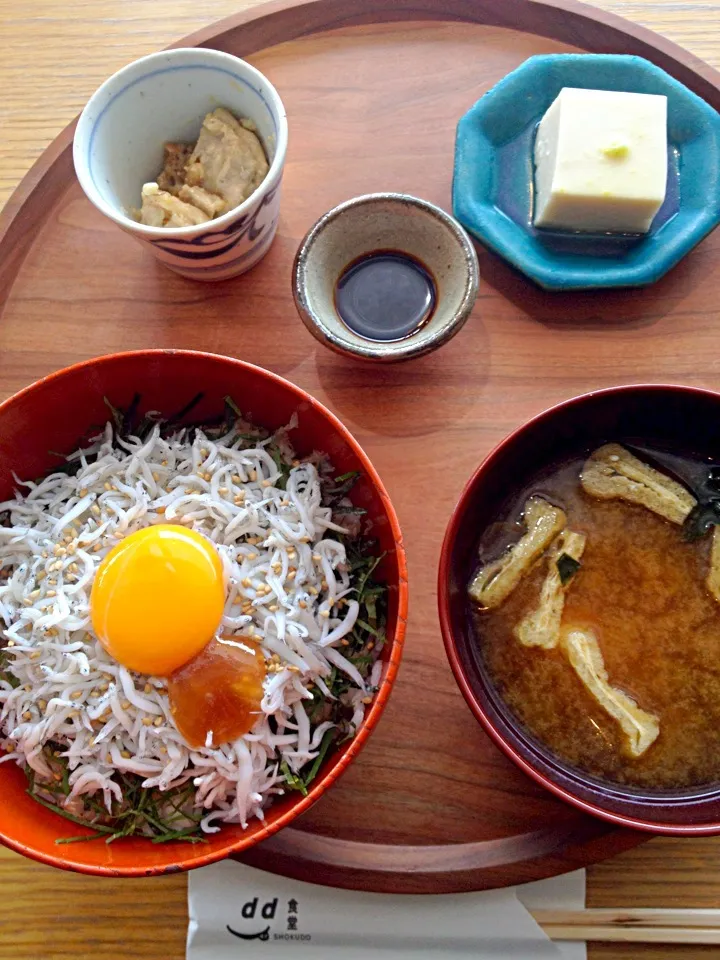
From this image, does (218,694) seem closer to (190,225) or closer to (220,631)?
(220,631)

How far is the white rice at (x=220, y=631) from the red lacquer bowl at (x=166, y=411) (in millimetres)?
72

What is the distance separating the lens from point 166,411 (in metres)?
1.87

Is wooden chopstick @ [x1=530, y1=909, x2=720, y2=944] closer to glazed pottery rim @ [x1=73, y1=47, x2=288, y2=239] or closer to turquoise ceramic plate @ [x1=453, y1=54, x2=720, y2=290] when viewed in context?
turquoise ceramic plate @ [x1=453, y1=54, x2=720, y2=290]

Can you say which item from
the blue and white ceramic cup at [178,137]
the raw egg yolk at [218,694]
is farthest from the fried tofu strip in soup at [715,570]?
the blue and white ceramic cup at [178,137]

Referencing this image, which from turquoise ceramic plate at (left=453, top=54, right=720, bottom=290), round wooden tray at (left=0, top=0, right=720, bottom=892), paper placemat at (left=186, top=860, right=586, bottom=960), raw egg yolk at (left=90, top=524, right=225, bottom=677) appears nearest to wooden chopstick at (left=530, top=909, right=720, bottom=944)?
paper placemat at (left=186, top=860, right=586, bottom=960)

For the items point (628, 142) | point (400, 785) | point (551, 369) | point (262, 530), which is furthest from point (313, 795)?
point (628, 142)

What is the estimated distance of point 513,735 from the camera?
1669 mm

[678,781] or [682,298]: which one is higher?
[682,298]

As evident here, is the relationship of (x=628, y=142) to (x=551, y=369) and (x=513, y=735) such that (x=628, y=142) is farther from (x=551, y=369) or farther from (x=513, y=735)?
(x=513, y=735)

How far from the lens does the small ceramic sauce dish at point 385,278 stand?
188 cm

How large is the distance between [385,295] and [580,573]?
35.4 inches

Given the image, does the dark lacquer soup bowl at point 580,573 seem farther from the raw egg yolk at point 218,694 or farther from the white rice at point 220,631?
the raw egg yolk at point 218,694

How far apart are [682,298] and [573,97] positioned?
59 centimetres

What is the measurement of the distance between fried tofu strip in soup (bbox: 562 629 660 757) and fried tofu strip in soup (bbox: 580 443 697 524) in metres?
0.32
